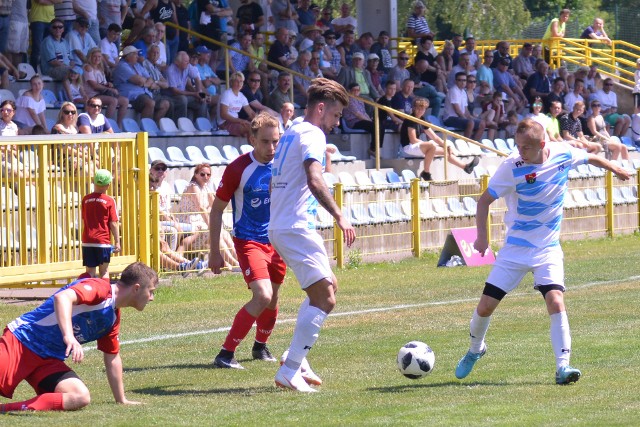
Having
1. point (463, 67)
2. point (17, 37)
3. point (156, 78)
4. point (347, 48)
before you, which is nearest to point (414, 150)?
point (347, 48)

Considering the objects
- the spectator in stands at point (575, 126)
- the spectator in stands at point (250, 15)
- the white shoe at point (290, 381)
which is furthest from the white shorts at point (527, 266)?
the spectator in stands at point (575, 126)

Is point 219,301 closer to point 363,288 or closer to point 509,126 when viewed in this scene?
point 363,288

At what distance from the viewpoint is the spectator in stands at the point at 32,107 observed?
18.1 metres

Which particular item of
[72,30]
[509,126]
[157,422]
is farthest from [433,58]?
[157,422]

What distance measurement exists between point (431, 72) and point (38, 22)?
10.6 metres

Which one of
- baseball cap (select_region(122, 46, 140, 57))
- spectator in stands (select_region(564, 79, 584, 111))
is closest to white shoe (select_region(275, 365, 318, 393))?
baseball cap (select_region(122, 46, 140, 57))

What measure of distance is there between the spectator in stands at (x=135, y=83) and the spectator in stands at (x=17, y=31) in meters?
1.60

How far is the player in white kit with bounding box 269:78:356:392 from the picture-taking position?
8.29m

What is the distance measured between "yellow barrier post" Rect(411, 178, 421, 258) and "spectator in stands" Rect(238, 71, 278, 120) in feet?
9.77

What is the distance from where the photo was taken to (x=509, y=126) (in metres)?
28.3

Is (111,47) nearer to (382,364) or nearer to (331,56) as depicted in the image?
(331,56)

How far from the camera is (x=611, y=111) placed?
3250 centimetres

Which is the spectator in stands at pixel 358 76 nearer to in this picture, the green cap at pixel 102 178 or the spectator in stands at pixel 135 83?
the spectator in stands at pixel 135 83

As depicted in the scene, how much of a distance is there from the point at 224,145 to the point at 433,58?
8459 mm
